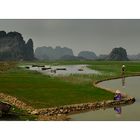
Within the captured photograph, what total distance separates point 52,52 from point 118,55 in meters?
1.64

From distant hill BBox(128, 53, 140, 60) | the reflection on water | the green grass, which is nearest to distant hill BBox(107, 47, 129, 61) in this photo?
distant hill BBox(128, 53, 140, 60)

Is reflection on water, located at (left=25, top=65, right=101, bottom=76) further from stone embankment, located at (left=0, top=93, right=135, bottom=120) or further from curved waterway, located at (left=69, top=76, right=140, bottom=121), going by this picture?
stone embankment, located at (left=0, top=93, right=135, bottom=120)

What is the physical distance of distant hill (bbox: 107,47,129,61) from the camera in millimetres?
11258

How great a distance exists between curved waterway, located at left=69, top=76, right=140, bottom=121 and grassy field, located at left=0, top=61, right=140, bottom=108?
240 millimetres

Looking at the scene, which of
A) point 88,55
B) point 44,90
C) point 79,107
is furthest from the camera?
point 88,55

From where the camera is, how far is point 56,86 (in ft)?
37.9

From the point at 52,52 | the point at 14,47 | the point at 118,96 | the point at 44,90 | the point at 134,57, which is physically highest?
the point at 14,47

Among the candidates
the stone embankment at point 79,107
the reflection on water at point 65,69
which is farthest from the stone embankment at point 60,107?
the reflection on water at point 65,69

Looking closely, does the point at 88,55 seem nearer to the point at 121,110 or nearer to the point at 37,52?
the point at 37,52

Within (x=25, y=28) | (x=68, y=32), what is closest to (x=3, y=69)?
(x=25, y=28)

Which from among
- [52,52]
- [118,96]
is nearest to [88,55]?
[52,52]

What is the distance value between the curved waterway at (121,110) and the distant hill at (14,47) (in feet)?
6.85

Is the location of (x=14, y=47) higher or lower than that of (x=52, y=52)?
higher
